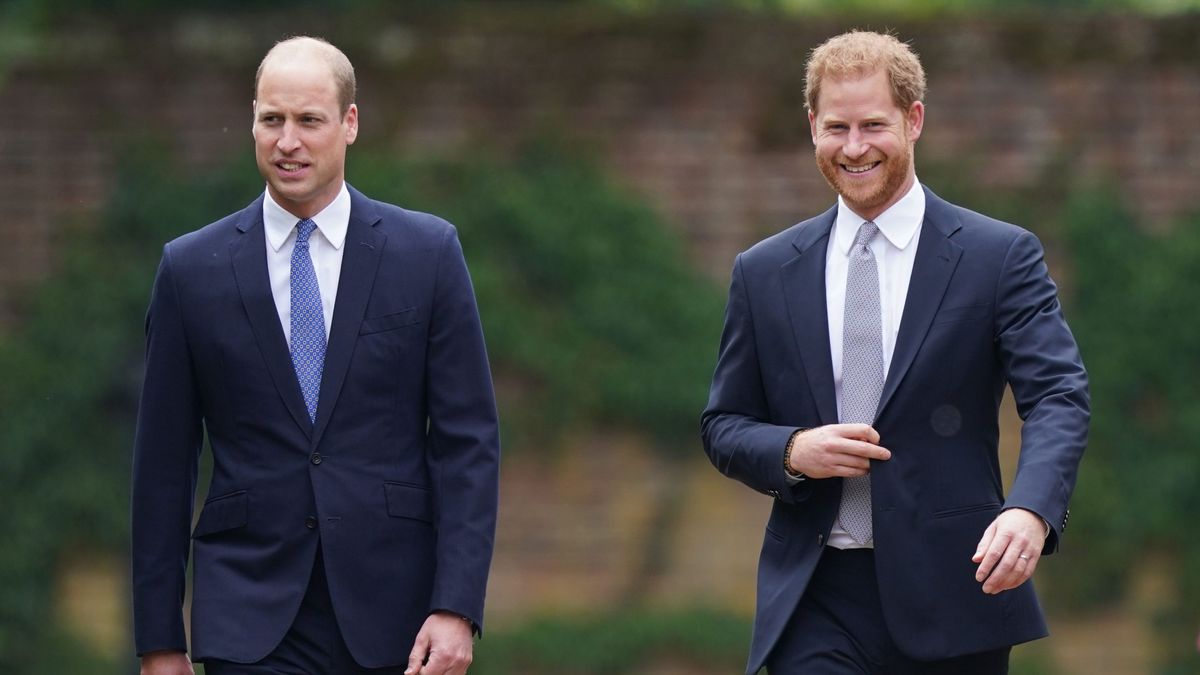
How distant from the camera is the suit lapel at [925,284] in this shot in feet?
13.9

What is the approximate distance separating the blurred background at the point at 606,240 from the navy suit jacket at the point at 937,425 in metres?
4.36

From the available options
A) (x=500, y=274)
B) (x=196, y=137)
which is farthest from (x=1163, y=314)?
(x=196, y=137)

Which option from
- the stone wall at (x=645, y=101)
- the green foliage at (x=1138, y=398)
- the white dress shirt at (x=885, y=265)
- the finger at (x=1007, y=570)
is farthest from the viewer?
the stone wall at (x=645, y=101)

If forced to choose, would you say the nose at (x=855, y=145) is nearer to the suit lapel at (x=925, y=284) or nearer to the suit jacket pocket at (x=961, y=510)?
the suit lapel at (x=925, y=284)

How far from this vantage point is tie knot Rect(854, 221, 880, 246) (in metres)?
4.43

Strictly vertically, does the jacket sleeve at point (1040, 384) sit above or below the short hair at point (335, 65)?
below

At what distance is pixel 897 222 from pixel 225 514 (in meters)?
1.72

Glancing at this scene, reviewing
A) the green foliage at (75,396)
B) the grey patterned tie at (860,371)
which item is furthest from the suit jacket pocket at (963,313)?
the green foliage at (75,396)

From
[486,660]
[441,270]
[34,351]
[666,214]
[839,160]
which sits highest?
[839,160]

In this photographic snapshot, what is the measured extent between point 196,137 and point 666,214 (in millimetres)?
2273

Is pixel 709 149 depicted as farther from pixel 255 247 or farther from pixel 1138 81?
pixel 255 247

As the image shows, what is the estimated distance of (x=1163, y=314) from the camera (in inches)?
347

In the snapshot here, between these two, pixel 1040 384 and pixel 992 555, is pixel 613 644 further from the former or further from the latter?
pixel 992 555

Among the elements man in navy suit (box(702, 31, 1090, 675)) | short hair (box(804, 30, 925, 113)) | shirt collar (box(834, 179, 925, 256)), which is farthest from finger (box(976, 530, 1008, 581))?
short hair (box(804, 30, 925, 113))
